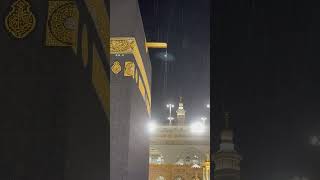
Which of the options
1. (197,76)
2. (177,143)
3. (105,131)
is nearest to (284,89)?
(105,131)

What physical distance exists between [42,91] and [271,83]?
3.04 metres

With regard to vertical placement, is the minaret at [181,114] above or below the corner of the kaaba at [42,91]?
below

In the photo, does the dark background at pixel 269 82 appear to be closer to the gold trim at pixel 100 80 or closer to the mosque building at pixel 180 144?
the gold trim at pixel 100 80

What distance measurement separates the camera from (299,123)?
186 inches

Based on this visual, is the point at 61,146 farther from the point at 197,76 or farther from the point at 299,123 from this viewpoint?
the point at 197,76

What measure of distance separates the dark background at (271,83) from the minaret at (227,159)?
72mm

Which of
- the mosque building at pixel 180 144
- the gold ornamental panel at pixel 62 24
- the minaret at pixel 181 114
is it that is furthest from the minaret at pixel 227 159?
the minaret at pixel 181 114

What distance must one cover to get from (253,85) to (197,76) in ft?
32.3

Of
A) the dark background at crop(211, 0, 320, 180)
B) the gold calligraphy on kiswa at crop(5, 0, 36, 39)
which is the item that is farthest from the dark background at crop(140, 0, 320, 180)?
the gold calligraphy on kiswa at crop(5, 0, 36, 39)

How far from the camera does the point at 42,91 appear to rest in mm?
2150

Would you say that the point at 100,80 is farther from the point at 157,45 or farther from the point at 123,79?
the point at 157,45

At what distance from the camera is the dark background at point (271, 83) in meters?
4.65

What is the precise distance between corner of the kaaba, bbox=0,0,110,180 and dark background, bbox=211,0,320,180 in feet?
8.67

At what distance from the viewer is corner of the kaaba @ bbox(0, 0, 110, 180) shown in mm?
2076
